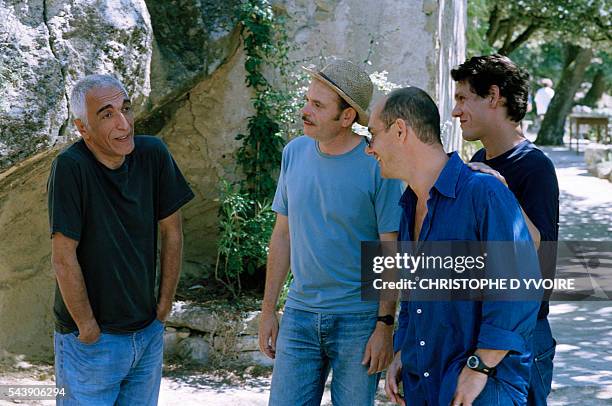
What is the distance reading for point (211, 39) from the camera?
5883 millimetres

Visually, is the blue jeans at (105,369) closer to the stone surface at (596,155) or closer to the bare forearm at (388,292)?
the bare forearm at (388,292)

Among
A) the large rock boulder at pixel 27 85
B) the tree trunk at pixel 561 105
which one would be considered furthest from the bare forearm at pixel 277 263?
the tree trunk at pixel 561 105

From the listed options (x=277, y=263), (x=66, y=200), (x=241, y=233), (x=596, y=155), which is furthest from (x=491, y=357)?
Answer: (x=596, y=155)

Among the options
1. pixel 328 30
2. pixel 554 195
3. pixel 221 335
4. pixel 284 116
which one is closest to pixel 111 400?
pixel 554 195

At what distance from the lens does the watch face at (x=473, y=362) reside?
235 cm

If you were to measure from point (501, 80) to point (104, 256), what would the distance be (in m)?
1.51

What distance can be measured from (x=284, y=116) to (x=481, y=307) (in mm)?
3656

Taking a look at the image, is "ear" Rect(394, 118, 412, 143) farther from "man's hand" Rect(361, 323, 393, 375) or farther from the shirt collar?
"man's hand" Rect(361, 323, 393, 375)

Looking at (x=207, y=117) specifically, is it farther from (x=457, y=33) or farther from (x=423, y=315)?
(x=423, y=315)

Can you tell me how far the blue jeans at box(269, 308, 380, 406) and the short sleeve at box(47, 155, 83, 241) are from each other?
860 millimetres

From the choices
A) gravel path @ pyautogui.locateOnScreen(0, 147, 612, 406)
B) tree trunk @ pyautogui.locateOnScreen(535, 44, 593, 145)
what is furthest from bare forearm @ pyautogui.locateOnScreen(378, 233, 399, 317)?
tree trunk @ pyautogui.locateOnScreen(535, 44, 593, 145)

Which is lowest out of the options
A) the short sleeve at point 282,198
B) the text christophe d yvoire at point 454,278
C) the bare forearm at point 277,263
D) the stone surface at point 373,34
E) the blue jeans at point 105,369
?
the blue jeans at point 105,369

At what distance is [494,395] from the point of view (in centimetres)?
237

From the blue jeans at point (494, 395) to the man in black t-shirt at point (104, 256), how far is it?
1.29m
